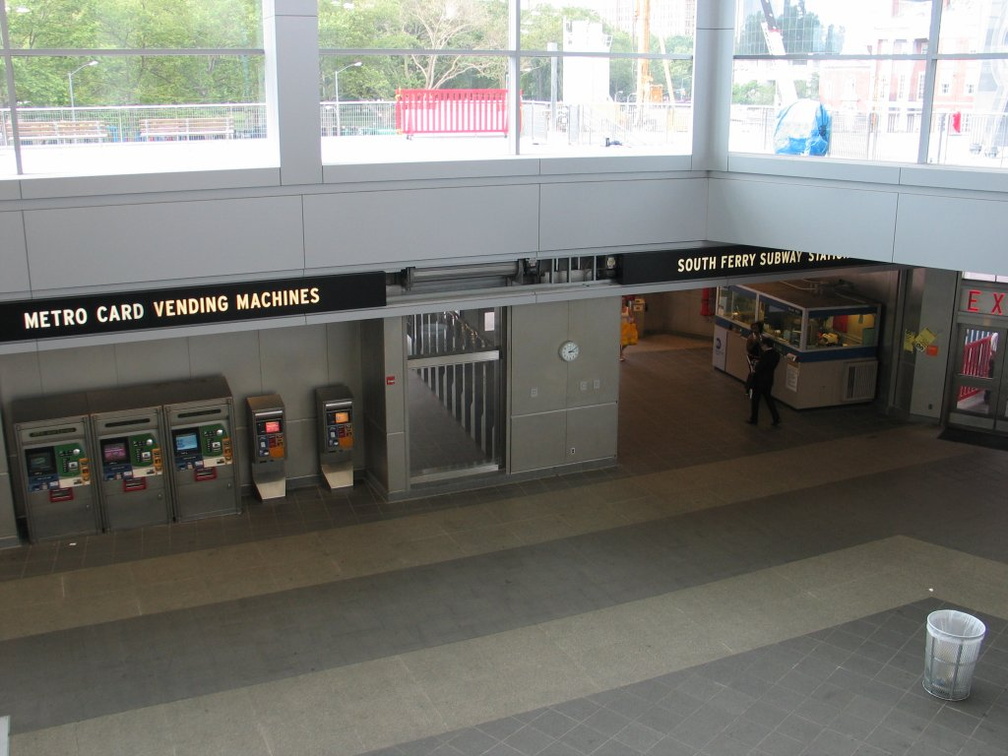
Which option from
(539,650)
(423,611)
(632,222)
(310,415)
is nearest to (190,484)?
(310,415)

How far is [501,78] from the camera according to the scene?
36.0 feet

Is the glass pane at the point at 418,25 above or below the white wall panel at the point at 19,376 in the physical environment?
above

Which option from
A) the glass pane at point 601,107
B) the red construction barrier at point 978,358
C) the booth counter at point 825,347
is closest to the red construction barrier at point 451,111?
the glass pane at point 601,107

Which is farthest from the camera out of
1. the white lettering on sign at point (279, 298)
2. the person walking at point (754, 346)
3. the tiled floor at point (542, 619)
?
the person walking at point (754, 346)

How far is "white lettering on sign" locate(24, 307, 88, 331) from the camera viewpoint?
9.17 metres

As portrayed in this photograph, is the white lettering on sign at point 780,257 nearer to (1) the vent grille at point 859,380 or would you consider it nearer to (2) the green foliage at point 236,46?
(2) the green foliage at point 236,46

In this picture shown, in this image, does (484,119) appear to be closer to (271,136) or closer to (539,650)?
(271,136)

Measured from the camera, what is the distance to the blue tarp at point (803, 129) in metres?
11.0

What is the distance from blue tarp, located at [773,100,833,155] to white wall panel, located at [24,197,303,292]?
554 cm

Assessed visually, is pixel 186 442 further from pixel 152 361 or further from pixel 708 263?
pixel 708 263

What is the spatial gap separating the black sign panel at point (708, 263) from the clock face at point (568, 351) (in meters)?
1.18

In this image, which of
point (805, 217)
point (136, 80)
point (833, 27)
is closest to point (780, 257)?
point (805, 217)

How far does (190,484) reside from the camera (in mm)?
11719

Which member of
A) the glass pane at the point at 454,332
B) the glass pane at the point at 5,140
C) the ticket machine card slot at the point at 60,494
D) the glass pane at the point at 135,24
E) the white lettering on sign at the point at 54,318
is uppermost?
the glass pane at the point at 135,24
